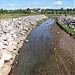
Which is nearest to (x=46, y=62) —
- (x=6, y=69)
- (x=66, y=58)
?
(x=66, y=58)

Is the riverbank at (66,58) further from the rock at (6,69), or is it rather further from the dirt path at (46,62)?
the rock at (6,69)

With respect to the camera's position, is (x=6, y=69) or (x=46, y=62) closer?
(x=6, y=69)

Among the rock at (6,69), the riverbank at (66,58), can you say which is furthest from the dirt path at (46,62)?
the rock at (6,69)

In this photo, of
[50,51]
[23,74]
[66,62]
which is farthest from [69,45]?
[23,74]

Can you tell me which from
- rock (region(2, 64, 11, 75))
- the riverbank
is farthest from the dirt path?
rock (region(2, 64, 11, 75))

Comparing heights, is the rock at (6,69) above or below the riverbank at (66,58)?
below

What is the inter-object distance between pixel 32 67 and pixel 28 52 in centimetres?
533

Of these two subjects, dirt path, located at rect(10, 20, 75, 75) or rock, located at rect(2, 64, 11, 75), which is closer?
dirt path, located at rect(10, 20, 75, 75)

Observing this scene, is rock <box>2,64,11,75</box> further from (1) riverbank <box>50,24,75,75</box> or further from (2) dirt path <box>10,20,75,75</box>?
(1) riverbank <box>50,24,75,75</box>

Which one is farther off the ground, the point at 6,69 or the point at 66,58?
the point at 66,58

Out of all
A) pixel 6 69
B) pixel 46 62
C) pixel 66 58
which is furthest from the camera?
pixel 66 58

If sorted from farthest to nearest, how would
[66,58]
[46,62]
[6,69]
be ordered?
[66,58] → [46,62] → [6,69]

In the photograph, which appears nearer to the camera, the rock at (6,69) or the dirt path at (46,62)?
the dirt path at (46,62)

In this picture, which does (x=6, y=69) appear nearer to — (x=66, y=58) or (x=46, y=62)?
(x=46, y=62)
